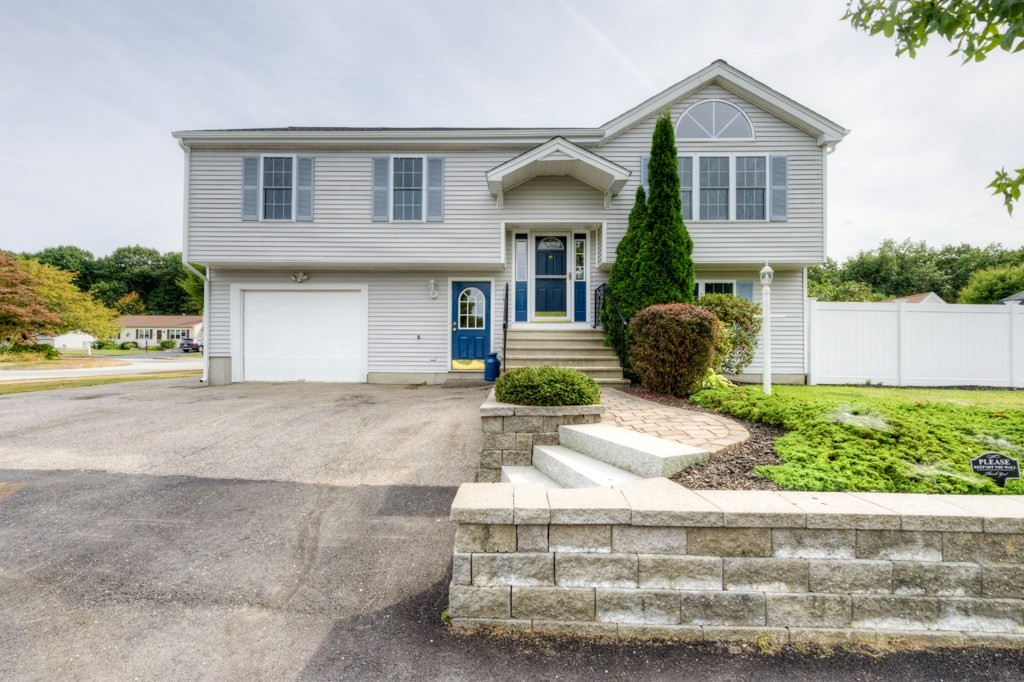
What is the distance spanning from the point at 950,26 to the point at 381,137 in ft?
31.5

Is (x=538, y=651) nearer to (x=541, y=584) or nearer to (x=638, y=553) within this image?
(x=541, y=584)

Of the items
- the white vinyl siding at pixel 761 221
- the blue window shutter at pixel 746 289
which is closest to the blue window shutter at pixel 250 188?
the white vinyl siding at pixel 761 221

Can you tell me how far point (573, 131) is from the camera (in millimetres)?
10117

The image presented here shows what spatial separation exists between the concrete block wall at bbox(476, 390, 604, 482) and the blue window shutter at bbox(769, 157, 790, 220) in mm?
8857

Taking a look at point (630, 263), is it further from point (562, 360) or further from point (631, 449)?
point (631, 449)

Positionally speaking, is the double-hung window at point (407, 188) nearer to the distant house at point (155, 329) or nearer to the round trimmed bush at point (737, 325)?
the round trimmed bush at point (737, 325)

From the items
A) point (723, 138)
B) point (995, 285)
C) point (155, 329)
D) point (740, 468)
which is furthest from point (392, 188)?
point (155, 329)

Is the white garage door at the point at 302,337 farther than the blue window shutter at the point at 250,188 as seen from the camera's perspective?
Yes

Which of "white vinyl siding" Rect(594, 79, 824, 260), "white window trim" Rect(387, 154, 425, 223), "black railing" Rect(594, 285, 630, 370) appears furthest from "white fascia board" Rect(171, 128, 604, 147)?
"black railing" Rect(594, 285, 630, 370)

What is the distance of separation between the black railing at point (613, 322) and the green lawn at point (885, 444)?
337 centimetres

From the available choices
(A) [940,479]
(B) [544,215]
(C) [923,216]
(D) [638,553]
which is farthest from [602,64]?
(C) [923,216]

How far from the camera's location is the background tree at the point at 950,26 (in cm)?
353

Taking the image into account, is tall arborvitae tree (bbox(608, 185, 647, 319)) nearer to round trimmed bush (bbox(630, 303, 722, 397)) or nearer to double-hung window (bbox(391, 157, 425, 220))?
round trimmed bush (bbox(630, 303, 722, 397))

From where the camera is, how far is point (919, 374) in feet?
32.0
